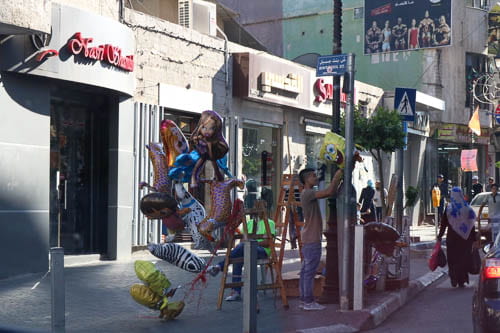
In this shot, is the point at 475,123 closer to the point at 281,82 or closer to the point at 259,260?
the point at 281,82

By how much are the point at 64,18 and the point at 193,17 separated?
23.3 ft

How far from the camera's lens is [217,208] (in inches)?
392

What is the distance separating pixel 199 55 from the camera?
19.3 m

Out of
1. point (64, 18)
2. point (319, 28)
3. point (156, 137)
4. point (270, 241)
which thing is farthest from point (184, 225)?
point (319, 28)

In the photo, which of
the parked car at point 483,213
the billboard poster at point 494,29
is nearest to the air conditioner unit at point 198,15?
the parked car at point 483,213

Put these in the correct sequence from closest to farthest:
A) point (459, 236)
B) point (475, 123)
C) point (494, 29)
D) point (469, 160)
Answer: point (459, 236), point (469, 160), point (475, 123), point (494, 29)

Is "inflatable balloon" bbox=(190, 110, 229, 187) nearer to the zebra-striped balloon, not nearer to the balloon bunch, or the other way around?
the balloon bunch

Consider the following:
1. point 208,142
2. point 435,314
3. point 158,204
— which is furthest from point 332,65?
point 435,314

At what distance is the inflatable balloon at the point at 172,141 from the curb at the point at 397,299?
314 cm

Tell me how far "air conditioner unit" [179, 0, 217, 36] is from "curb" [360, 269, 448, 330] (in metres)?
9.26

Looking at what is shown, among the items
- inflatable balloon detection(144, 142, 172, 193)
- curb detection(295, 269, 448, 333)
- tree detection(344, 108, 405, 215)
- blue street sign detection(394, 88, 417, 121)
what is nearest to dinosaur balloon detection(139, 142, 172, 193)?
inflatable balloon detection(144, 142, 172, 193)

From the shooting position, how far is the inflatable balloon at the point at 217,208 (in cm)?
984

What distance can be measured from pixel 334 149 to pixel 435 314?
2590 millimetres

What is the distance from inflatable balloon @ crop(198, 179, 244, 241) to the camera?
9.84m
